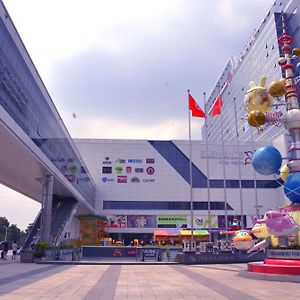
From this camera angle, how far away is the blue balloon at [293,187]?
638 inches

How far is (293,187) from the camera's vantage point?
1639cm

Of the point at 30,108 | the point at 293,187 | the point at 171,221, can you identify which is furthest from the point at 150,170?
the point at 293,187

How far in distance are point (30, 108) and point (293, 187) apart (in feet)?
57.3

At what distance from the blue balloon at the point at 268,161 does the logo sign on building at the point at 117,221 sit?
158 feet

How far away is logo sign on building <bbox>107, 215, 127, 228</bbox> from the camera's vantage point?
207 feet

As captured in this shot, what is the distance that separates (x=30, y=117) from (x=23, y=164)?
554cm

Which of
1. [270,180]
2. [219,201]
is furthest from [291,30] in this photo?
[219,201]

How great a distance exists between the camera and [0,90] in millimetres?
18031

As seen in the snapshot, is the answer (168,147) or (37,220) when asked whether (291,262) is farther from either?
(168,147)

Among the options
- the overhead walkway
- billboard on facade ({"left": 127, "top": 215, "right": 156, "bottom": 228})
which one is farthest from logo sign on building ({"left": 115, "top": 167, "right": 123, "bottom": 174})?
the overhead walkway

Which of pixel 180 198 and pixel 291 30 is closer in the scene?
pixel 180 198

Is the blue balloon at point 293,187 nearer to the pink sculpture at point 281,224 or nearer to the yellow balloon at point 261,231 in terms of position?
the pink sculpture at point 281,224

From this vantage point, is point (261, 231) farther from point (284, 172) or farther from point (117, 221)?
point (117, 221)

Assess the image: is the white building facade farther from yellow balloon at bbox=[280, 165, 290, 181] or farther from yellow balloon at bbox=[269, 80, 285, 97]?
yellow balloon at bbox=[269, 80, 285, 97]
